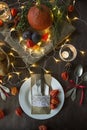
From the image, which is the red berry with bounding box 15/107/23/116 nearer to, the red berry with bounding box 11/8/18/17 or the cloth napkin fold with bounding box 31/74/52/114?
the cloth napkin fold with bounding box 31/74/52/114

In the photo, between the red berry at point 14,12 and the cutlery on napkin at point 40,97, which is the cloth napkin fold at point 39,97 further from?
the red berry at point 14,12

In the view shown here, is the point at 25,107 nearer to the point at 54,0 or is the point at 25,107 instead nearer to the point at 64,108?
the point at 64,108

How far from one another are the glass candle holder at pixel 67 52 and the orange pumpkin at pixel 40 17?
97mm

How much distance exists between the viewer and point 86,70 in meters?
1.32

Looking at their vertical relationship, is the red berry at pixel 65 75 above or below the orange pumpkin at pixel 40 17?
below

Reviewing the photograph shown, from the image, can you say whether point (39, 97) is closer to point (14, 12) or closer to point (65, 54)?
point (65, 54)

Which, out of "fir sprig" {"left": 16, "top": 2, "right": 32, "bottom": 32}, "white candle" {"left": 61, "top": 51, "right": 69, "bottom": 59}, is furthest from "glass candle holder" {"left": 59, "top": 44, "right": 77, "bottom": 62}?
"fir sprig" {"left": 16, "top": 2, "right": 32, "bottom": 32}

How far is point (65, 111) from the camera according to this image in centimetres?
130

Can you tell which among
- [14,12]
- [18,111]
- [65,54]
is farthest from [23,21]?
[18,111]

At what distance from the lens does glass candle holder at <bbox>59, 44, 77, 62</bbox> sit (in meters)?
1.32

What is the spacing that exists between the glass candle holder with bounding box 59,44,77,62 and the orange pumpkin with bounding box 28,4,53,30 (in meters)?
0.10

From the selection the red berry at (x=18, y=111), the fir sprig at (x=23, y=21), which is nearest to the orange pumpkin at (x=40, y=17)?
the fir sprig at (x=23, y=21)

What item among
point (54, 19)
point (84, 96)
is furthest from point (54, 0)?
point (84, 96)

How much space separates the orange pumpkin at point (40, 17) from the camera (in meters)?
1.27
